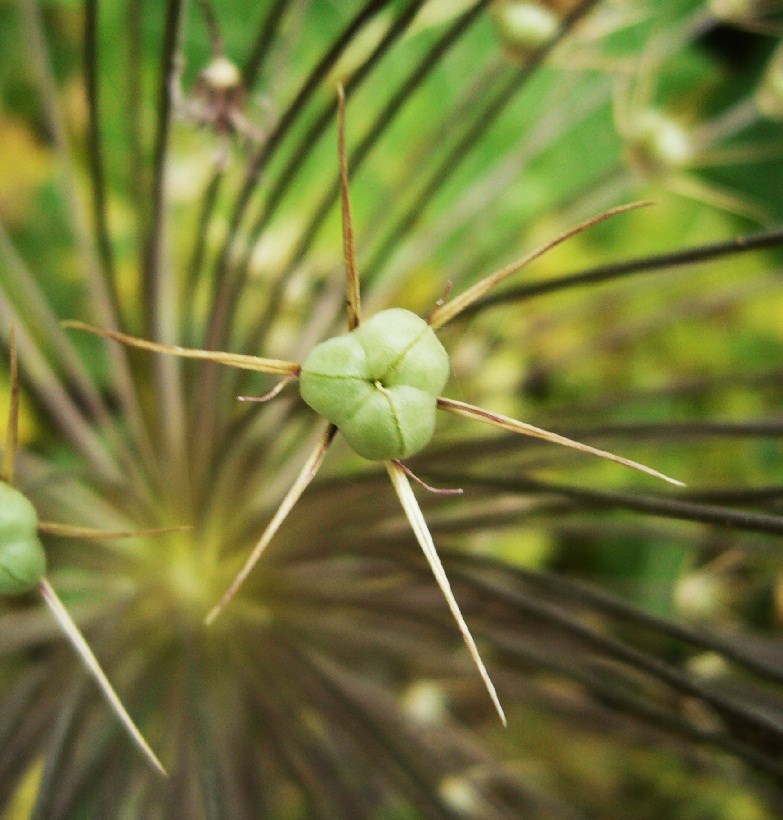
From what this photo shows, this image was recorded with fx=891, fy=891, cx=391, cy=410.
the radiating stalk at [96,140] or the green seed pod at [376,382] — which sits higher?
the radiating stalk at [96,140]

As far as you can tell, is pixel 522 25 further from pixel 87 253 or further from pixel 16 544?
pixel 16 544

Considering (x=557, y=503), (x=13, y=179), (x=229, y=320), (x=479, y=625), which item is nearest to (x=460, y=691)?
(x=479, y=625)

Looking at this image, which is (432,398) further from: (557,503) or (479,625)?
(479,625)

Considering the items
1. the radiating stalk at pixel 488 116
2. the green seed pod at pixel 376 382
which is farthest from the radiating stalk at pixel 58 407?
the green seed pod at pixel 376 382

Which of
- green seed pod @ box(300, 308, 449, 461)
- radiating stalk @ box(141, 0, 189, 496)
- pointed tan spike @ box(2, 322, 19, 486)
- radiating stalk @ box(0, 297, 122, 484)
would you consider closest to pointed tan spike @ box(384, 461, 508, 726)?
green seed pod @ box(300, 308, 449, 461)

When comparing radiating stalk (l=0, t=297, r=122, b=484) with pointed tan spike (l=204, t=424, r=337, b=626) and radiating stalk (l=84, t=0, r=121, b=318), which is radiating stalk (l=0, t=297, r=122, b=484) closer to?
radiating stalk (l=84, t=0, r=121, b=318)

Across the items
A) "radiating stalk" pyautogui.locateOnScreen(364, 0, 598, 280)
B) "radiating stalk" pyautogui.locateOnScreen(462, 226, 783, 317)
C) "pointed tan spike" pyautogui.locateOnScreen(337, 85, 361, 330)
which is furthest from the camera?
"radiating stalk" pyautogui.locateOnScreen(364, 0, 598, 280)

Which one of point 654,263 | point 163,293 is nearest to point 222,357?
point 654,263

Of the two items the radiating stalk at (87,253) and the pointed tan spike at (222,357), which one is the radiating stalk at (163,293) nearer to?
the radiating stalk at (87,253)
